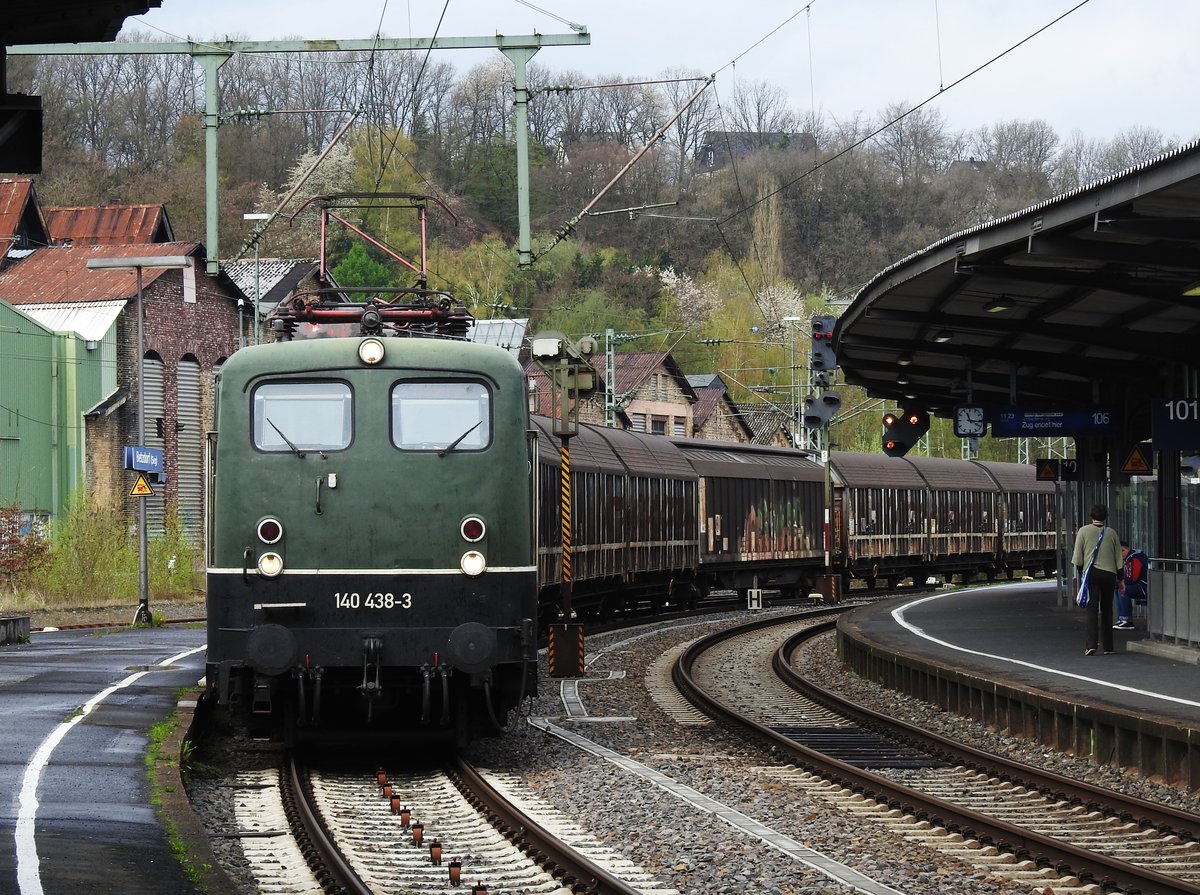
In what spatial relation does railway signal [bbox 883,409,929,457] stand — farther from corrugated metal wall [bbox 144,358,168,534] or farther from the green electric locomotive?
corrugated metal wall [bbox 144,358,168,534]

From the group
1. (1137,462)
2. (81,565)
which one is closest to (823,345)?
(1137,462)

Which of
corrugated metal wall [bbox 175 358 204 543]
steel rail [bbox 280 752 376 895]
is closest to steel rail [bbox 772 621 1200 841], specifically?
steel rail [bbox 280 752 376 895]

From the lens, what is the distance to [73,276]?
47.0m

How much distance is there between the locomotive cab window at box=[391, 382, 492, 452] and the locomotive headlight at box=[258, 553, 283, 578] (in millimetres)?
1160

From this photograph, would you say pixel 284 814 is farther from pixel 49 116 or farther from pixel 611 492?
pixel 49 116

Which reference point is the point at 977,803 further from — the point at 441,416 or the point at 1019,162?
the point at 1019,162

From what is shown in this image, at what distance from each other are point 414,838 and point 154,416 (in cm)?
3834

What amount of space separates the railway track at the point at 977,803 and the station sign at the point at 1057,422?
6.98 m

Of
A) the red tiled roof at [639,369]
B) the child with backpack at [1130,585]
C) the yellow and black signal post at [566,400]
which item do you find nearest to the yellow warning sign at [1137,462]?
the child with backpack at [1130,585]

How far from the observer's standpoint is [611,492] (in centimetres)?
2838

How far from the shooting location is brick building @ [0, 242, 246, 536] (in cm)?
4419

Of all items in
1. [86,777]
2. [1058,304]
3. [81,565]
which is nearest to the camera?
[86,777]

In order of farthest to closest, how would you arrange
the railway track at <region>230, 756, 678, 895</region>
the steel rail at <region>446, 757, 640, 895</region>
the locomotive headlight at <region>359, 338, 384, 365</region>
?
1. the locomotive headlight at <region>359, 338, 384, 365</region>
2. the railway track at <region>230, 756, 678, 895</region>
3. the steel rail at <region>446, 757, 640, 895</region>

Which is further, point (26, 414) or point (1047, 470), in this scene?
point (26, 414)
